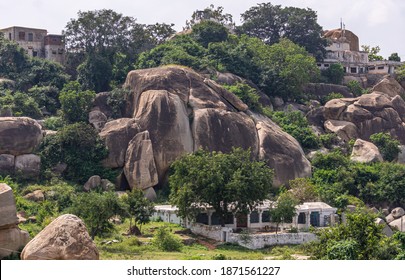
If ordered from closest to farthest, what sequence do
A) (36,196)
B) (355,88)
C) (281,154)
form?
(36,196) < (281,154) < (355,88)

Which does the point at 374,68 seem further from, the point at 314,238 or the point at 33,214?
the point at 33,214

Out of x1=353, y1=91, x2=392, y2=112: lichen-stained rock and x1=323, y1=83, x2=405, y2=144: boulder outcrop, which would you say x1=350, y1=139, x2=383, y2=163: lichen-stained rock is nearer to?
x1=323, y1=83, x2=405, y2=144: boulder outcrop

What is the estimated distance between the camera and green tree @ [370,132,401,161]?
62625mm

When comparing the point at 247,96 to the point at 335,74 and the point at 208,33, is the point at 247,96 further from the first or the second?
the point at 335,74

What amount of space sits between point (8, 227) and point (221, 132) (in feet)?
79.9

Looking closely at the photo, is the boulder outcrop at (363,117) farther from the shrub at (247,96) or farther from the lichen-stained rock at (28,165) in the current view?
the lichen-stained rock at (28,165)

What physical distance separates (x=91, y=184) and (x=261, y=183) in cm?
1072

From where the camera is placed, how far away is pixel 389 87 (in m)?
72.7

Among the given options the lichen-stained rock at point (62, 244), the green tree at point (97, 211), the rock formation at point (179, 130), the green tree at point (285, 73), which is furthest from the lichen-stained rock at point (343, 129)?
the lichen-stained rock at point (62, 244)

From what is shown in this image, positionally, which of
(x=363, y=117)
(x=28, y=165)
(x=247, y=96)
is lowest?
(x=28, y=165)

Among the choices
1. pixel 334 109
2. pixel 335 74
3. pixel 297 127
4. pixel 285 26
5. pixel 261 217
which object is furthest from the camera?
pixel 285 26

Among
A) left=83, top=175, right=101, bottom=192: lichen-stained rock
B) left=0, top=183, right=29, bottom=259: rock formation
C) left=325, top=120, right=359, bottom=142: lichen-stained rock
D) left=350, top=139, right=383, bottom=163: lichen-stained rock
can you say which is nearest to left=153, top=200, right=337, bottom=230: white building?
left=83, top=175, right=101, bottom=192: lichen-stained rock

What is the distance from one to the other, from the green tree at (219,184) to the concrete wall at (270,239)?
6.00ft

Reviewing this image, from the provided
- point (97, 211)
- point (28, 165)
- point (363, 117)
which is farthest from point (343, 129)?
point (97, 211)
